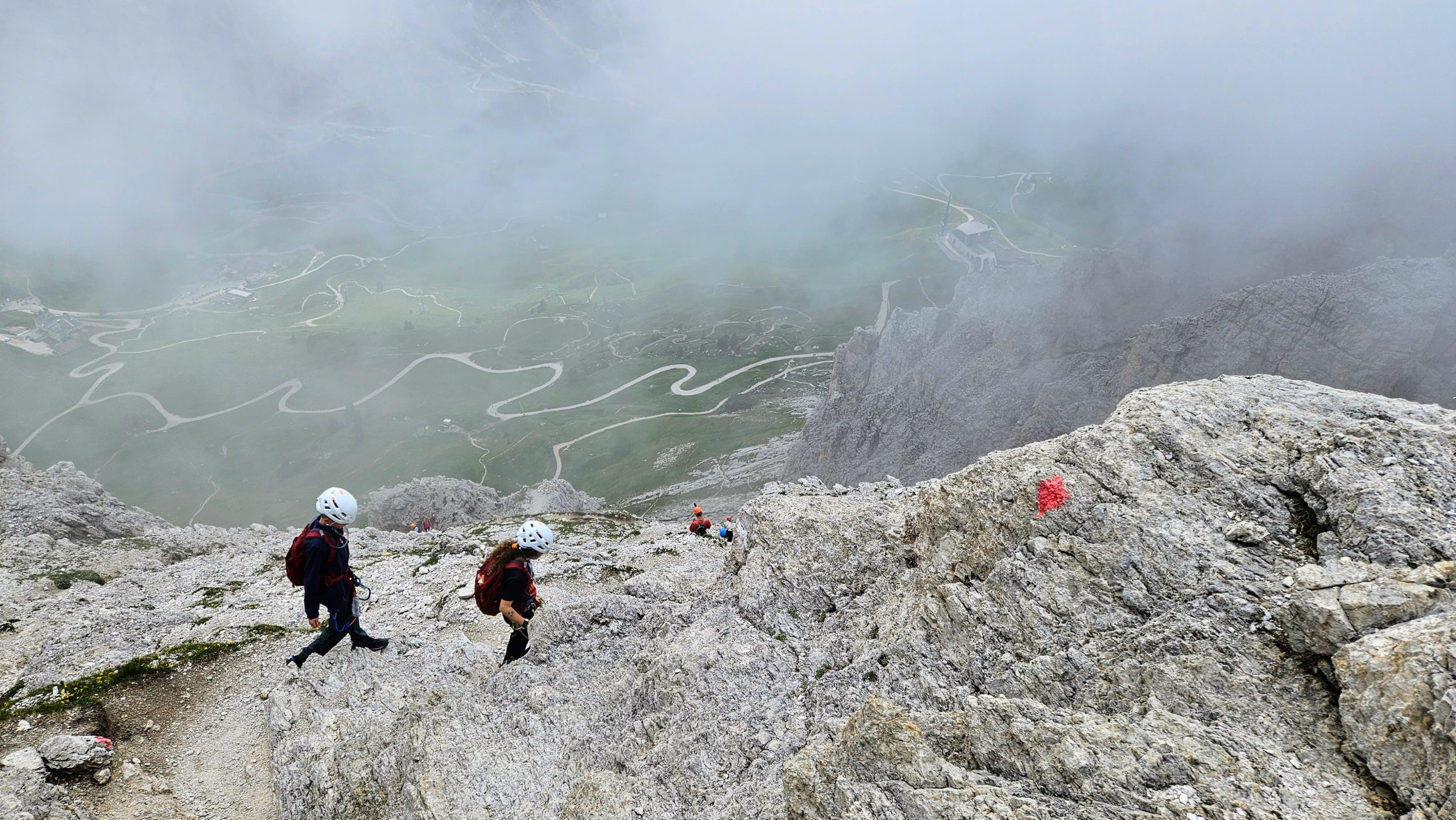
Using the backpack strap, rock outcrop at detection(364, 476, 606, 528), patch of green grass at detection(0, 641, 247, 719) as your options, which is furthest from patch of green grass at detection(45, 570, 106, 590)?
rock outcrop at detection(364, 476, 606, 528)

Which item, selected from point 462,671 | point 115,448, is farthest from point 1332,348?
point 115,448

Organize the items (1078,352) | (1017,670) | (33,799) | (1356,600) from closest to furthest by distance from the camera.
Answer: (1356,600), (1017,670), (33,799), (1078,352)

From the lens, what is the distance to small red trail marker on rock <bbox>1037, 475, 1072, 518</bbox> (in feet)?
42.5

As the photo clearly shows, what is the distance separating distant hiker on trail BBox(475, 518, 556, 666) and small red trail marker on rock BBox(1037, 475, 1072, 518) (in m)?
11.3

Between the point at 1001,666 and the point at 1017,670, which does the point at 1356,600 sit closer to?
the point at 1017,670

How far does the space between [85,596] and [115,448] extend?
21053 cm

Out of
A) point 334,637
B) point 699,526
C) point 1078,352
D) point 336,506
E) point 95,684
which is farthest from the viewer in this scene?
point 1078,352

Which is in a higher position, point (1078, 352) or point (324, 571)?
point (324, 571)

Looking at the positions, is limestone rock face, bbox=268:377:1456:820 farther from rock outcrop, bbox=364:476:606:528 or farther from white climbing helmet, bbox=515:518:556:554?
rock outcrop, bbox=364:476:606:528

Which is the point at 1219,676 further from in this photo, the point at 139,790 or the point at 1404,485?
the point at 139,790

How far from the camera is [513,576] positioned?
1681cm

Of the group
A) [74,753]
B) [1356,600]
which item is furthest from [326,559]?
[1356,600]

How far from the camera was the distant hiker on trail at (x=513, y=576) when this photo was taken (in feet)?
54.4

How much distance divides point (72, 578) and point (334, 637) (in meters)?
25.0
